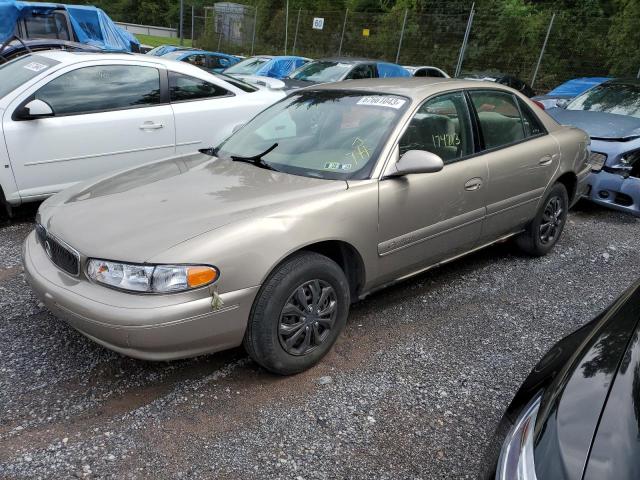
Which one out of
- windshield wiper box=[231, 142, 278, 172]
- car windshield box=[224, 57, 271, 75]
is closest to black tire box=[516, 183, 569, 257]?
windshield wiper box=[231, 142, 278, 172]

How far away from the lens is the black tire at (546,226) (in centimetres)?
452

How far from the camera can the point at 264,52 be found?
1129 inches

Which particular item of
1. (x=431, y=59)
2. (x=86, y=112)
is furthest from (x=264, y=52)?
(x=86, y=112)

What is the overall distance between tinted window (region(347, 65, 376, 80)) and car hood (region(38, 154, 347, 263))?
7663mm

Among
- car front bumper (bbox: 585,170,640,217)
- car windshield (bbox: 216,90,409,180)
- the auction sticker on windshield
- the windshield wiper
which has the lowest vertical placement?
car front bumper (bbox: 585,170,640,217)

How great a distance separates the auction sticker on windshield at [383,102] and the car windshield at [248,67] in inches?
384

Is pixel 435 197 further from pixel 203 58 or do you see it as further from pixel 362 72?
pixel 203 58

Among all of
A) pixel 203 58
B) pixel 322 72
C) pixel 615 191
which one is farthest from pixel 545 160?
pixel 203 58

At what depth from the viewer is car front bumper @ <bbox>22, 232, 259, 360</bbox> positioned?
7.70ft

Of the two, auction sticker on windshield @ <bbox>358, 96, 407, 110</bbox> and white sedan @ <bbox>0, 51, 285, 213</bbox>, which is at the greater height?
auction sticker on windshield @ <bbox>358, 96, 407, 110</bbox>

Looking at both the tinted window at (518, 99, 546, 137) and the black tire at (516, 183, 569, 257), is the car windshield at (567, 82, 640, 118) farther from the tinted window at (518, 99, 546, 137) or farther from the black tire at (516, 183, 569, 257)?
the tinted window at (518, 99, 546, 137)

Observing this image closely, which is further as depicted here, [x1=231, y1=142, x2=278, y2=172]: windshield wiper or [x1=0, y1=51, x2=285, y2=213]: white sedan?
[x1=0, y1=51, x2=285, y2=213]: white sedan

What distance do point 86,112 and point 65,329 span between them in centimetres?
238

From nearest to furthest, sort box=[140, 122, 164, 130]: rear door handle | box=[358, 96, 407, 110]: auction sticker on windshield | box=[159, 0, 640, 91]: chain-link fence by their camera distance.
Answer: box=[358, 96, 407, 110]: auction sticker on windshield
box=[140, 122, 164, 130]: rear door handle
box=[159, 0, 640, 91]: chain-link fence
